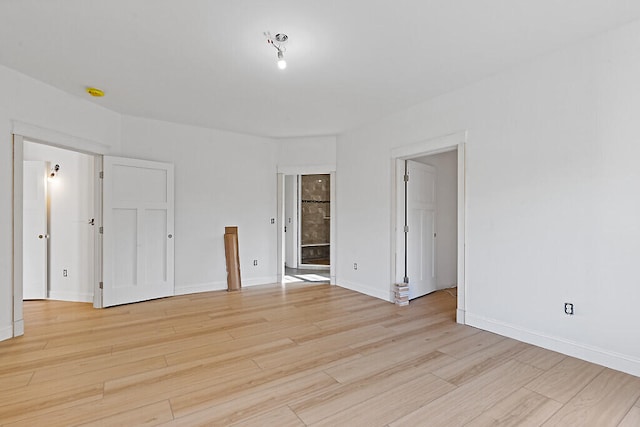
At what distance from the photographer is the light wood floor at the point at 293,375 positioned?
71.1 inches

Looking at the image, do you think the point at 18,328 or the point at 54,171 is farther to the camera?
the point at 54,171

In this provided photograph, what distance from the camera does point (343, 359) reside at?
250 centimetres

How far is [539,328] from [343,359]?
5.77ft

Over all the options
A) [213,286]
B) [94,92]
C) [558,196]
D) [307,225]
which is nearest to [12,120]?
[94,92]

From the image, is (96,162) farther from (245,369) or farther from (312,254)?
(312,254)

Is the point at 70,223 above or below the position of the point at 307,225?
above

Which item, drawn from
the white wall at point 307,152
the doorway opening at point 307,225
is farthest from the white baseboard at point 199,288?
the white wall at point 307,152

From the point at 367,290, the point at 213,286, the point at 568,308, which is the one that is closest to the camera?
the point at 568,308

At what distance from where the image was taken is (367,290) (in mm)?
4625

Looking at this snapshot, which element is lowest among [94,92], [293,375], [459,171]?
[293,375]

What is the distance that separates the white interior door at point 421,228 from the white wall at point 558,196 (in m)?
0.88

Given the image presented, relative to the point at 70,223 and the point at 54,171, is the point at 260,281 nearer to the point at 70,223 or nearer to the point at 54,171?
the point at 70,223

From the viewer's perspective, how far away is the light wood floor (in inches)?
71.1

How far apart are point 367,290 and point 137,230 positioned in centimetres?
329
